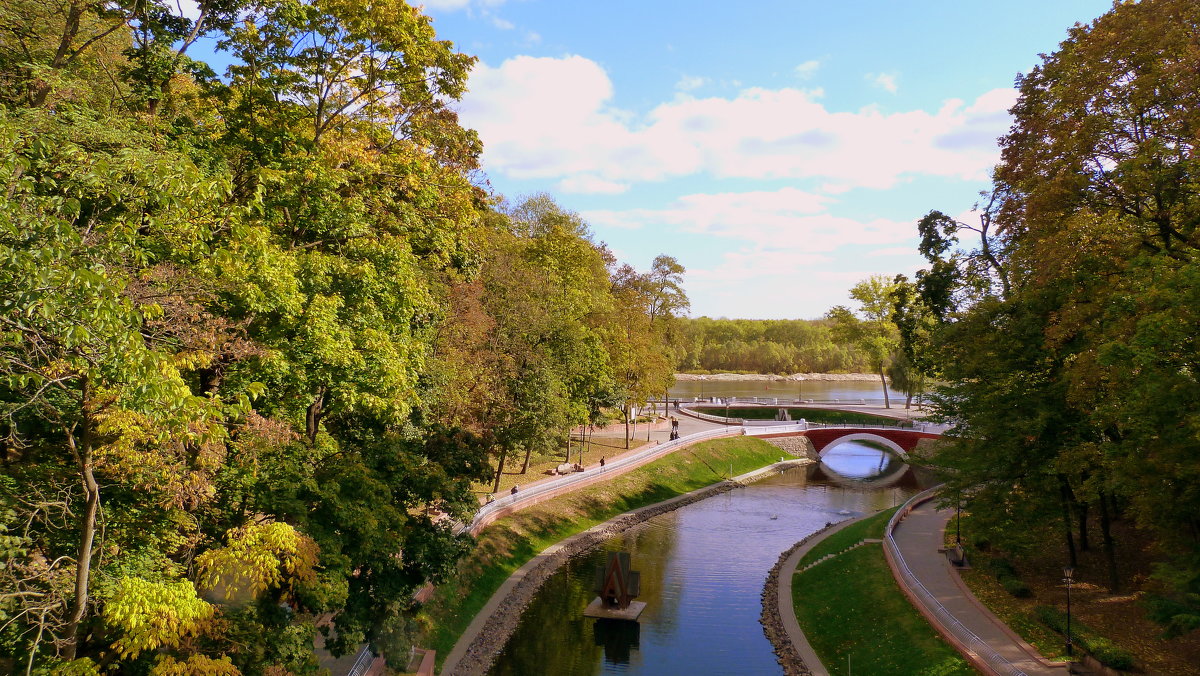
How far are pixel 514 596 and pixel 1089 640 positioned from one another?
64.6 ft

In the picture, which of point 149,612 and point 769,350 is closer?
point 149,612

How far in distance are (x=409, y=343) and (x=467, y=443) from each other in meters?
4.81

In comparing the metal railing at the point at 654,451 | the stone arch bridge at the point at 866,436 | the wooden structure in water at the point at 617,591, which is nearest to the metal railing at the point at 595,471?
the metal railing at the point at 654,451

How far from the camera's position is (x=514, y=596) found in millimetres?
29531

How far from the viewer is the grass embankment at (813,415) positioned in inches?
2721

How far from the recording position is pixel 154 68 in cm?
1631

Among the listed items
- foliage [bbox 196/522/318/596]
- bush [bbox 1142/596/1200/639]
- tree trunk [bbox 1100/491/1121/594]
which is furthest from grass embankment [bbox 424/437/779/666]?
tree trunk [bbox 1100/491/1121/594]

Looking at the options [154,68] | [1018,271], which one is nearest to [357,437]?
[154,68]

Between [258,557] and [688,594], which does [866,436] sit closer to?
[688,594]

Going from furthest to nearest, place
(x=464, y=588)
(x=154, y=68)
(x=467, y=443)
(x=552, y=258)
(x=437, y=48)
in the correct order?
1. (x=552, y=258)
2. (x=464, y=588)
3. (x=467, y=443)
4. (x=437, y=48)
5. (x=154, y=68)

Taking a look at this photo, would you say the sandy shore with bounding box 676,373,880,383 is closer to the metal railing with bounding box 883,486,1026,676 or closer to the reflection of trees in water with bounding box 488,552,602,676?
the reflection of trees in water with bounding box 488,552,602,676

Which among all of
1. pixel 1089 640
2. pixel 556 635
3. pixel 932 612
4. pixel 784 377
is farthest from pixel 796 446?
pixel 784 377

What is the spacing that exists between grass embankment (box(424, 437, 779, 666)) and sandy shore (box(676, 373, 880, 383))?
69.5 m

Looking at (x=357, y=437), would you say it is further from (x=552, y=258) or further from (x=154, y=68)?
(x=552, y=258)
